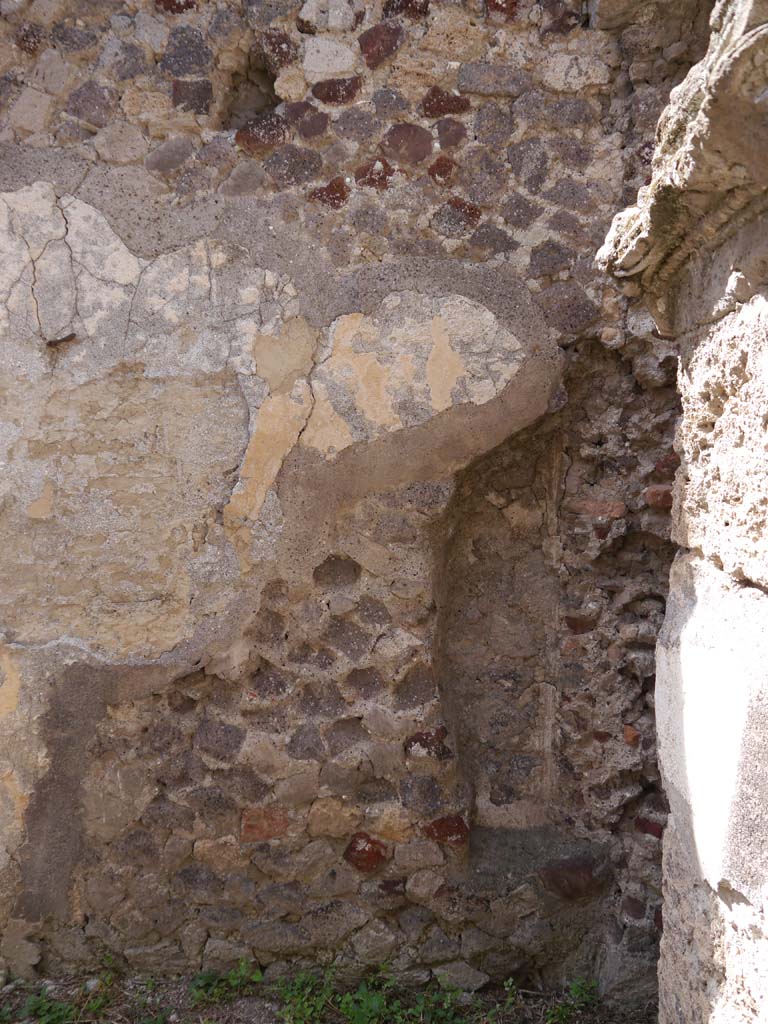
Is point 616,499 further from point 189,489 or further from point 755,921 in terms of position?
point 755,921

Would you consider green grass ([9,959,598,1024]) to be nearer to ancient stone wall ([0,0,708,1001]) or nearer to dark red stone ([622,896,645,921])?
ancient stone wall ([0,0,708,1001])

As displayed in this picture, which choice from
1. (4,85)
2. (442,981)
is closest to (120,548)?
(4,85)

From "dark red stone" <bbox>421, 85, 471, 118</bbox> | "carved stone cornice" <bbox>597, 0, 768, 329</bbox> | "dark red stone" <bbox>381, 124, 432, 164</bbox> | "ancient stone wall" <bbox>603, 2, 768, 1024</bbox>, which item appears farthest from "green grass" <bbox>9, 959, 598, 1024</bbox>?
"dark red stone" <bbox>421, 85, 471, 118</bbox>

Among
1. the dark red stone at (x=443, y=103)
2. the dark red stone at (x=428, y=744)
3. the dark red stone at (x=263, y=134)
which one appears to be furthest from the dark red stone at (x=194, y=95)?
the dark red stone at (x=428, y=744)

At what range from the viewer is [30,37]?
2516 millimetres

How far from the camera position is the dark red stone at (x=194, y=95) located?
252 centimetres

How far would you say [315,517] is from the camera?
2447 mm

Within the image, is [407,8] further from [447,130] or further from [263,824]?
[263,824]

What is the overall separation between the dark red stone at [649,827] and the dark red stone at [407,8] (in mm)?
2390

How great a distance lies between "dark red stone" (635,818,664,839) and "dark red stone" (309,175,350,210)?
1975 mm

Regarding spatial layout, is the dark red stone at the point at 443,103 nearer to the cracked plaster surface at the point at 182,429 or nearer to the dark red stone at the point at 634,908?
the cracked plaster surface at the point at 182,429

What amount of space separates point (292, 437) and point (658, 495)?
1060mm

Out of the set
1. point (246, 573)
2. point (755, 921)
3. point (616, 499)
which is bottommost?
point (755, 921)

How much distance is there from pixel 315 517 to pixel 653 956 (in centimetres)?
155
